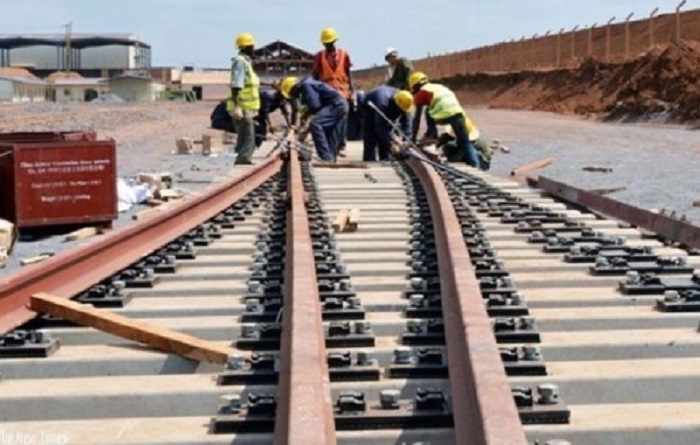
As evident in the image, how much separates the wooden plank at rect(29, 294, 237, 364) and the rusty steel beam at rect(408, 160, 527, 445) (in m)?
0.76

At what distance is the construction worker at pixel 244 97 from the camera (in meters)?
13.9

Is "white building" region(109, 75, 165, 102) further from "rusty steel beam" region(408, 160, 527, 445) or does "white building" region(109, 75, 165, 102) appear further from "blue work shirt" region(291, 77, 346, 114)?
"rusty steel beam" region(408, 160, 527, 445)

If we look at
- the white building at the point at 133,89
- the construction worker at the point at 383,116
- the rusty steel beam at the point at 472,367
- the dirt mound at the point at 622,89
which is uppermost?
the white building at the point at 133,89

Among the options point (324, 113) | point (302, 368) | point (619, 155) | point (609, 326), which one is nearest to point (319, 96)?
point (324, 113)

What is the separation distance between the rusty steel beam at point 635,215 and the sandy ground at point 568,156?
2.53 metres

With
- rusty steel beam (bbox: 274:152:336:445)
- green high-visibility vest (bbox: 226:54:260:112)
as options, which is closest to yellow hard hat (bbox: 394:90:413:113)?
green high-visibility vest (bbox: 226:54:260:112)

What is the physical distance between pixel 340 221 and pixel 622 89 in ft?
131

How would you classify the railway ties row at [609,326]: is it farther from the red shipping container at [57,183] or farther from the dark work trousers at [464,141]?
the dark work trousers at [464,141]

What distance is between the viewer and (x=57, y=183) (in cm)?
1003

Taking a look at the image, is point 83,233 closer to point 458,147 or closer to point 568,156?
point 458,147

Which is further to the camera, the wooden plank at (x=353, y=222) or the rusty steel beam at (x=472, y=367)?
the wooden plank at (x=353, y=222)

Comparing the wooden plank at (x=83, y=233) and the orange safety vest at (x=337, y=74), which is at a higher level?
the orange safety vest at (x=337, y=74)

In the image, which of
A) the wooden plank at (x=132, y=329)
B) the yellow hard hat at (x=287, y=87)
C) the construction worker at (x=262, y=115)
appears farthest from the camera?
the construction worker at (x=262, y=115)

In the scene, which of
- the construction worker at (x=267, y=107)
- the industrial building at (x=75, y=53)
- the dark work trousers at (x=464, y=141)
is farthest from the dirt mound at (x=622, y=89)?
the industrial building at (x=75, y=53)
